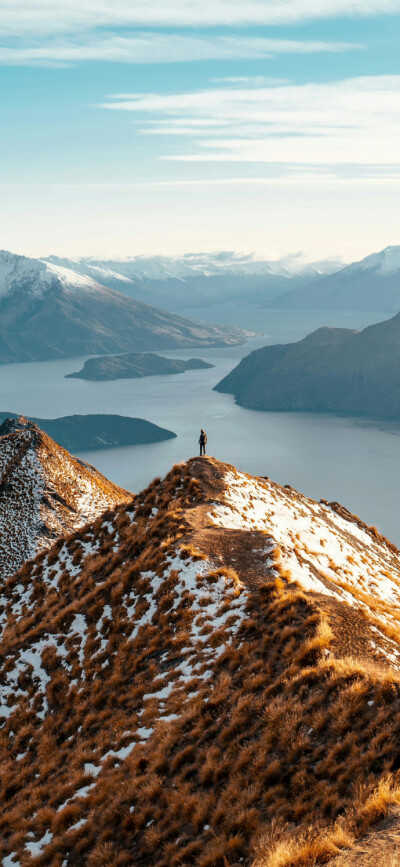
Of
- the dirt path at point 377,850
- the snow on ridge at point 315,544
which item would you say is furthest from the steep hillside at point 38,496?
the dirt path at point 377,850

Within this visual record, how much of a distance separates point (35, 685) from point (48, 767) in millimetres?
5268

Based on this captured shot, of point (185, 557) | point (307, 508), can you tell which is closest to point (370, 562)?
point (307, 508)

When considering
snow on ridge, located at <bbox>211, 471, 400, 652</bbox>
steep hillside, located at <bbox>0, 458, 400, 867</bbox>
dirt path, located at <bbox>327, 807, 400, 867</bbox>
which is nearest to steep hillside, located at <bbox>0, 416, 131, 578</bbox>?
steep hillside, located at <bbox>0, 458, 400, 867</bbox>

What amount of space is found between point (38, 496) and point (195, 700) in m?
39.3

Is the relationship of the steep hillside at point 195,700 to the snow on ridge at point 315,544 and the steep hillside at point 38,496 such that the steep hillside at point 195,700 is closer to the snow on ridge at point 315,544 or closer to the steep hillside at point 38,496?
the snow on ridge at point 315,544

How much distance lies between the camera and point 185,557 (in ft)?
77.0

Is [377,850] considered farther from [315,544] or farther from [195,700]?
[315,544]

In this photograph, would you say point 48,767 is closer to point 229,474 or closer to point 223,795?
point 223,795

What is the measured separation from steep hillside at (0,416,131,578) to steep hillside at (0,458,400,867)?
17535mm

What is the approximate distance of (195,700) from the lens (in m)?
15.9

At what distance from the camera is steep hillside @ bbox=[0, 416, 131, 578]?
47406 millimetres

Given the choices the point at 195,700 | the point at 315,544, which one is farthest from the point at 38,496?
the point at 195,700

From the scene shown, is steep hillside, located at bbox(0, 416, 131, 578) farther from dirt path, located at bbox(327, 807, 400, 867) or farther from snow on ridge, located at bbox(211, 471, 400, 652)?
dirt path, located at bbox(327, 807, 400, 867)

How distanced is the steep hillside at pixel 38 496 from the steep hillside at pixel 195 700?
Answer: 57.5 feet
